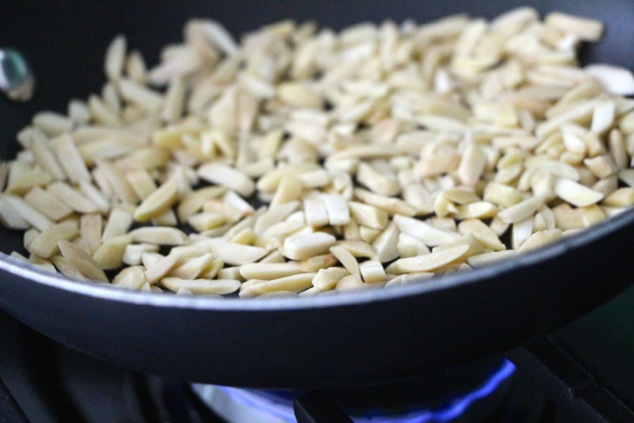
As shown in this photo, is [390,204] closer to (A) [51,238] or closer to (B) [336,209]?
(B) [336,209]

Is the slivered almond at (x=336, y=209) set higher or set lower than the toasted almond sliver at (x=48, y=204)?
lower

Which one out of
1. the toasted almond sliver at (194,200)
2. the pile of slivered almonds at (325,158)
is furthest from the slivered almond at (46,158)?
the toasted almond sliver at (194,200)

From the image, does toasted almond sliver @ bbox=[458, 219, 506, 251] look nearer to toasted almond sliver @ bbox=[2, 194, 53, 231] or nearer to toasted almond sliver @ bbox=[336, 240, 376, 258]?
toasted almond sliver @ bbox=[336, 240, 376, 258]

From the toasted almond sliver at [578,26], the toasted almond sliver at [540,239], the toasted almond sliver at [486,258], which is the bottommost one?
the toasted almond sliver at [486,258]

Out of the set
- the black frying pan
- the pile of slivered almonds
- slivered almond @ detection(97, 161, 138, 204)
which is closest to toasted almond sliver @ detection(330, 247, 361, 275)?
the pile of slivered almonds

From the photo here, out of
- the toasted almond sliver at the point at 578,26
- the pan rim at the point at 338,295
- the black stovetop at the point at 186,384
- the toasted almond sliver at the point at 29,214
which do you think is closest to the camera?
the pan rim at the point at 338,295

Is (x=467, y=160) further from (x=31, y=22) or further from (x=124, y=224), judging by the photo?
(x=31, y=22)

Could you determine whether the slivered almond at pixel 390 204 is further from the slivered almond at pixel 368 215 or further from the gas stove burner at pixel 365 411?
the gas stove burner at pixel 365 411
